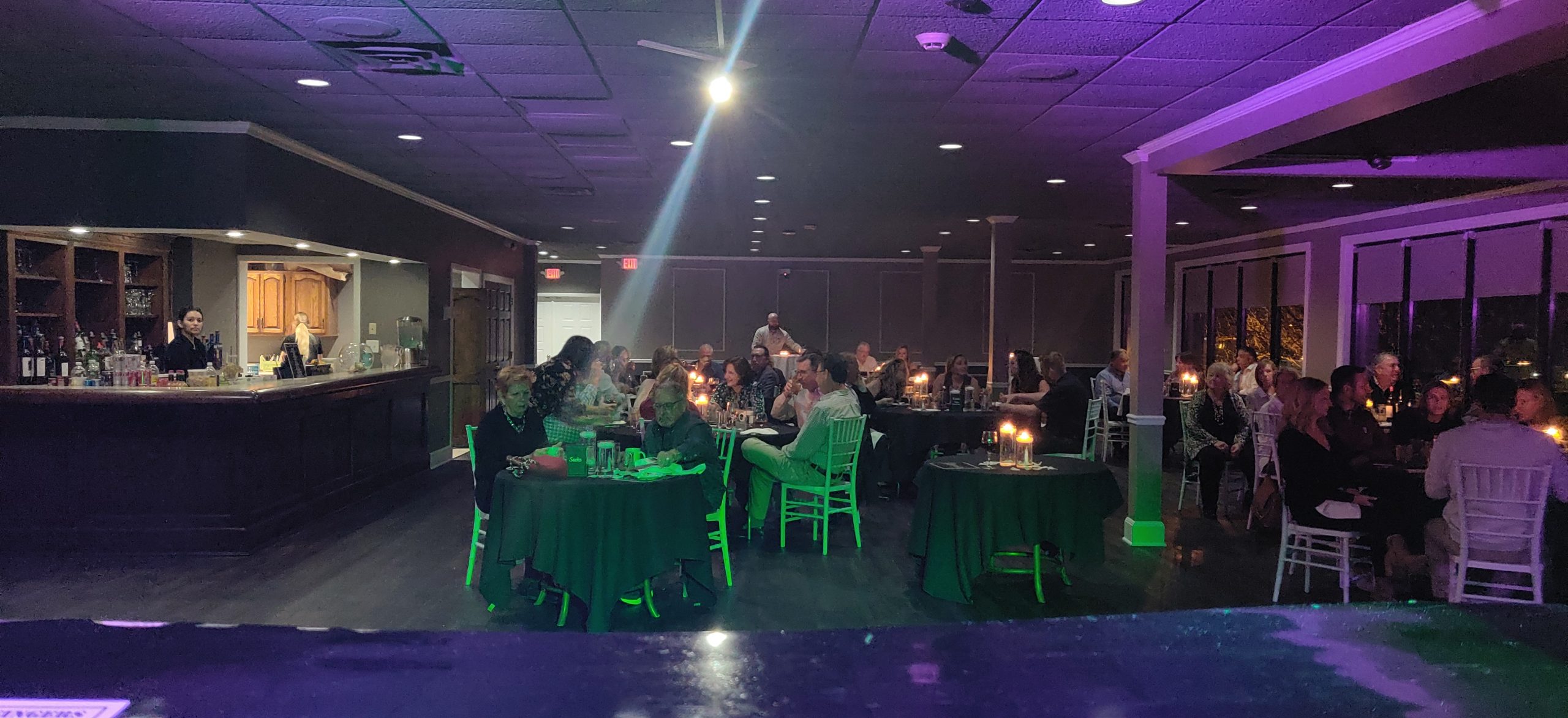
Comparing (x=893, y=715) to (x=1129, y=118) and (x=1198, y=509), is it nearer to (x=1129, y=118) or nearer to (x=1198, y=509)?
(x=1129, y=118)

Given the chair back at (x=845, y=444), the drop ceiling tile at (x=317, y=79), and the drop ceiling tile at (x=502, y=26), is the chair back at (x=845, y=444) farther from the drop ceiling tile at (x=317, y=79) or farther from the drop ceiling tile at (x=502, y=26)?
the drop ceiling tile at (x=317, y=79)

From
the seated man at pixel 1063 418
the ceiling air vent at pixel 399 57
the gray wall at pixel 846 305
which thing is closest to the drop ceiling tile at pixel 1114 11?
the ceiling air vent at pixel 399 57

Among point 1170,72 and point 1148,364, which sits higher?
point 1170,72

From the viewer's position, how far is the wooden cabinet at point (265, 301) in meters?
10.7

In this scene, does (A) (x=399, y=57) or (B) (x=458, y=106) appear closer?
(A) (x=399, y=57)

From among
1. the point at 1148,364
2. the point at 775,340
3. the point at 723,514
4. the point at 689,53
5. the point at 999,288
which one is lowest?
the point at 723,514

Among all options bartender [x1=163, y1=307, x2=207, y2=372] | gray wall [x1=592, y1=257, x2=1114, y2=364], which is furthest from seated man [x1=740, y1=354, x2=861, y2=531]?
gray wall [x1=592, y1=257, x2=1114, y2=364]

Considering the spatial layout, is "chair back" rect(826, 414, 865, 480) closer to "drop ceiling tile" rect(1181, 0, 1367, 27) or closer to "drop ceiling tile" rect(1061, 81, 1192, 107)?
"drop ceiling tile" rect(1061, 81, 1192, 107)

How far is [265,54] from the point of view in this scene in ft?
15.5

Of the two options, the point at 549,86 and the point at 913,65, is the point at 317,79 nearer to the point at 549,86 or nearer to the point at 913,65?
the point at 549,86

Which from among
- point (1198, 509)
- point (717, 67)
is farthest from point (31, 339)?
point (1198, 509)

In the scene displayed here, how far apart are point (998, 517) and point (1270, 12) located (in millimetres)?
2769

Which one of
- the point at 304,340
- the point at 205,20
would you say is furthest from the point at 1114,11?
the point at 304,340

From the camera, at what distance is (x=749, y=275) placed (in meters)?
19.4
